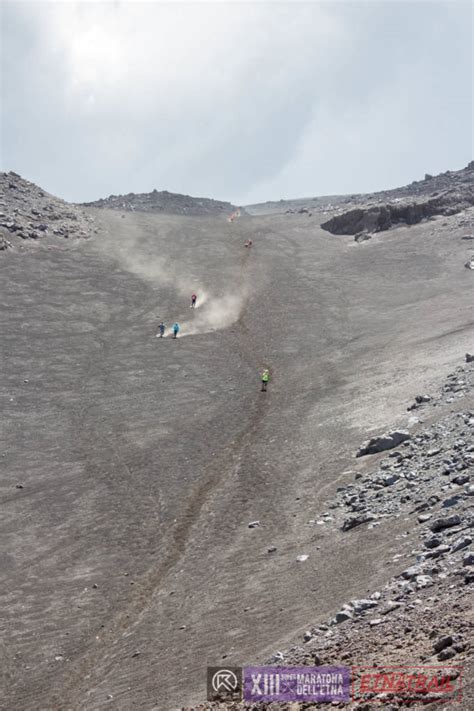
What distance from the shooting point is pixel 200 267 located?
248 ft

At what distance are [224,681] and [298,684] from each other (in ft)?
8.64

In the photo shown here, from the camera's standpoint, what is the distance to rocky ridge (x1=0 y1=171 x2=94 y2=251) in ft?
240

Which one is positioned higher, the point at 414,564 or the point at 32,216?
the point at 32,216

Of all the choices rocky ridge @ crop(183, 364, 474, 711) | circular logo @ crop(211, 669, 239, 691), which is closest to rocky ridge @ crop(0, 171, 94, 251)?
rocky ridge @ crop(183, 364, 474, 711)

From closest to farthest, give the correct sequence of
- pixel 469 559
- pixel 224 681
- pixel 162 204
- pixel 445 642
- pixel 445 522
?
pixel 445 642 < pixel 224 681 < pixel 469 559 < pixel 445 522 < pixel 162 204

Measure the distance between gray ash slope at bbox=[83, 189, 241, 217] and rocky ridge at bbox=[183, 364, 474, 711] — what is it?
8581 cm

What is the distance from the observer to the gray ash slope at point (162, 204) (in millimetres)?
110688

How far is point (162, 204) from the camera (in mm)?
114375

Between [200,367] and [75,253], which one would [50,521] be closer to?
[200,367]

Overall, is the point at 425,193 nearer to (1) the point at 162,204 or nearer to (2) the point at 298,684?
(1) the point at 162,204

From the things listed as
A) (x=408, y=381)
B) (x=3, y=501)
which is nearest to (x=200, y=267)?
(x=408, y=381)

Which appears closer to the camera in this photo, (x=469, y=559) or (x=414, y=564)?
(x=469, y=559)

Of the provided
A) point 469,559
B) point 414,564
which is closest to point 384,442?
point 414,564

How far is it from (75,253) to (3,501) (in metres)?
45.8
